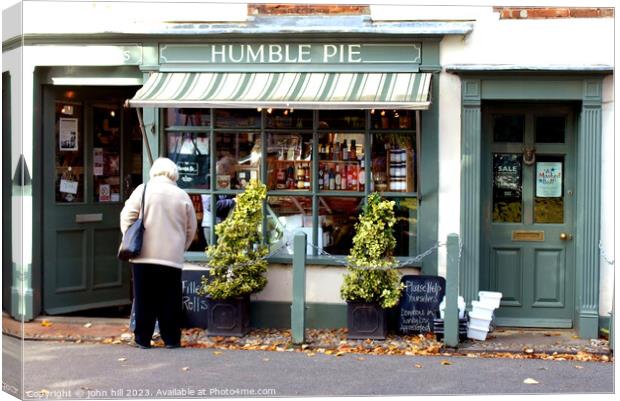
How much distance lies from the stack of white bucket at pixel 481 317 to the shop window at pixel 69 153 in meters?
4.46

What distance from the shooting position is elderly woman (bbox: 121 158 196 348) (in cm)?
844

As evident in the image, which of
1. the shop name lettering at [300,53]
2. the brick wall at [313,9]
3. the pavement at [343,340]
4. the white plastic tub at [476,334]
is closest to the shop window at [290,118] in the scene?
the shop name lettering at [300,53]

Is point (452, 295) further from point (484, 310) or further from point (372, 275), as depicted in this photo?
point (372, 275)

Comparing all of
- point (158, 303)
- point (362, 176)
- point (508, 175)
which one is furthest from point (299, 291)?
point (508, 175)

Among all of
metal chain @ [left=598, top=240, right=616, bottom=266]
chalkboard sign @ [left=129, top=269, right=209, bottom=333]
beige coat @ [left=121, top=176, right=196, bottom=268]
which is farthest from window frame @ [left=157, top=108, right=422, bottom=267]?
metal chain @ [left=598, top=240, right=616, bottom=266]

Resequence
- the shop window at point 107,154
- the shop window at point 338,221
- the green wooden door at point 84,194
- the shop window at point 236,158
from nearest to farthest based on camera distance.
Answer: the shop window at point 338,221, the shop window at point 236,158, the green wooden door at point 84,194, the shop window at point 107,154

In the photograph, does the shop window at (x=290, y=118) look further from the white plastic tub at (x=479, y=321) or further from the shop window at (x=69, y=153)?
the white plastic tub at (x=479, y=321)

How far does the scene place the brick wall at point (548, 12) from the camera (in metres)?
8.88

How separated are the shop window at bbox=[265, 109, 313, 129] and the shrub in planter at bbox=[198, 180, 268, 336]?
747mm

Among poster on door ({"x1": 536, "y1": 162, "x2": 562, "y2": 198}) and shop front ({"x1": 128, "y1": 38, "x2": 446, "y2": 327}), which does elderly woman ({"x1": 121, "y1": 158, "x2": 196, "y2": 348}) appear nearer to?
shop front ({"x1": 128, "y1": 38, "x2": 446, "y2": 327})

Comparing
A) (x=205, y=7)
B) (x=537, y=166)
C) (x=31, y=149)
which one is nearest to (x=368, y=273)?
(x=537, y=166)

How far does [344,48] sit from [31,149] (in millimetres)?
3357

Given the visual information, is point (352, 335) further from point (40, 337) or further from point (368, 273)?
point (40, 337)

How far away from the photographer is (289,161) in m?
9.57
